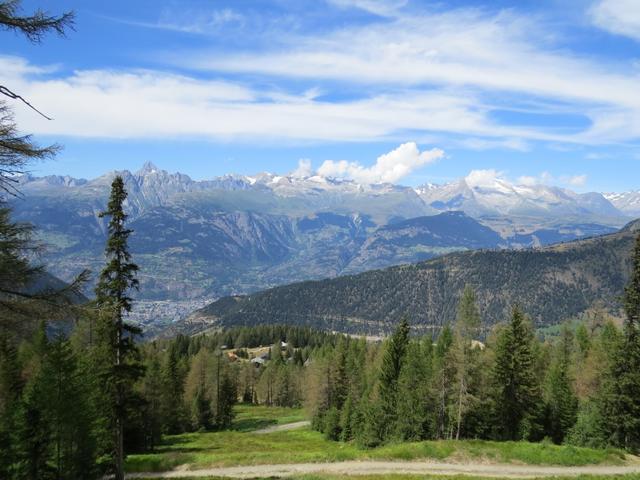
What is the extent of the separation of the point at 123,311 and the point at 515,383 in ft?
151

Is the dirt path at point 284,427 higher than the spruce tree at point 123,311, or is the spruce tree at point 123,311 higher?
the spruce tree at point 123,311

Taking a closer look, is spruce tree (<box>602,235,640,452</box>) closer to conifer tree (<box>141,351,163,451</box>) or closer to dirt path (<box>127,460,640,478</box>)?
dirt path (<box>127,460,640,478</box>)

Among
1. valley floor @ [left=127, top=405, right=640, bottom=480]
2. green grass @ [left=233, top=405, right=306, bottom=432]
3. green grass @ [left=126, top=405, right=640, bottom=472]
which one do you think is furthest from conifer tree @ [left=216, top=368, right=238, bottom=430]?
valley floor @ [left=127, top=405, right=640, bottom=480]

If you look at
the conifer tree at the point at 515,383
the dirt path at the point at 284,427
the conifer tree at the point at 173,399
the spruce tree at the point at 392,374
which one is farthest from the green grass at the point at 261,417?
the conifer tree at the point at 515,383

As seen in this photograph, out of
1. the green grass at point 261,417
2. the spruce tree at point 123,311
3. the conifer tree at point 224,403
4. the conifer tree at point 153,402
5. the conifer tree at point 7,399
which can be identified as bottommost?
the green grass at point 261,417

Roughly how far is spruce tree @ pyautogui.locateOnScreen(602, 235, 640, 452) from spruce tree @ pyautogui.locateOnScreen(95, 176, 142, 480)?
46.8 meters

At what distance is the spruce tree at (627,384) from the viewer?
4922 centimetres

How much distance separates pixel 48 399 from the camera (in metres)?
40.1

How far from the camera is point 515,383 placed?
5725cm

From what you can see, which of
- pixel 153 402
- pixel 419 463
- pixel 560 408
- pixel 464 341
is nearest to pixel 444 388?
pixel 464 341

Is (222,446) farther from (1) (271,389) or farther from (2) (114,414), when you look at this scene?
(1) (271,389)

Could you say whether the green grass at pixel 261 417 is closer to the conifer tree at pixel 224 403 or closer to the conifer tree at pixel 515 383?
the conifer tree at pixel 224 403

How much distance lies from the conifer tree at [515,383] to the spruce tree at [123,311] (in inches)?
1672

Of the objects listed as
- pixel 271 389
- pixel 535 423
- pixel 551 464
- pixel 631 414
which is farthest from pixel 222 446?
pixel 271 389
